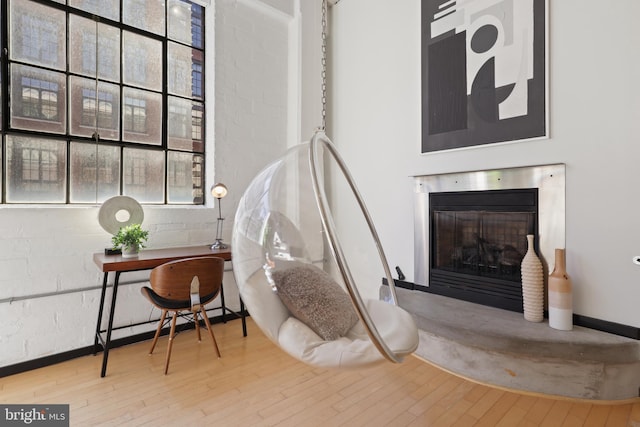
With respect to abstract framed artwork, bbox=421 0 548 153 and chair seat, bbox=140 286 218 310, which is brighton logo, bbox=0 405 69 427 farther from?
abstract framed artwork, bbox=421 0 548 153

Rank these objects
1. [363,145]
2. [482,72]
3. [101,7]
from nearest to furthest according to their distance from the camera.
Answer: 1. [482,72]
2. [101,7]
3. [363,145]

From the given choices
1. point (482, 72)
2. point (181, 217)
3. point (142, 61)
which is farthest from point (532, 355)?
point (142, 61)

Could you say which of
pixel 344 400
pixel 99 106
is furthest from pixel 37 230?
pixel 344 400

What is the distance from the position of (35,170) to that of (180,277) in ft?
4.34

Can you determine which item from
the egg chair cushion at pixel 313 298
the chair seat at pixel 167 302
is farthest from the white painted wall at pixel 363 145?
the egg chair cushion at pixel 313 298

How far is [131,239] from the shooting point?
7.27 ft

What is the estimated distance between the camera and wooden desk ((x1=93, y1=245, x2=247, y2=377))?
203 centimetres

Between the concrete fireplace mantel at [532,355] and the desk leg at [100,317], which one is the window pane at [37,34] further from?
the concrete fireplace mantel at [532,355]

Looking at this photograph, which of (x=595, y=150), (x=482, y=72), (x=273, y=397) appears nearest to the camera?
(x=273, y=397)

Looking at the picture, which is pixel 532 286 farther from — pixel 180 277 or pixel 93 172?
pixel 93 172

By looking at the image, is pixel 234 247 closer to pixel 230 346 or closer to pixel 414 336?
pixel 414 336

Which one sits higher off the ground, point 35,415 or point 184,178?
point 184,178

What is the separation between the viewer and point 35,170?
2.25m

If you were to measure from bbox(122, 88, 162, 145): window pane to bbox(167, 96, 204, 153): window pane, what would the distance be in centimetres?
10
